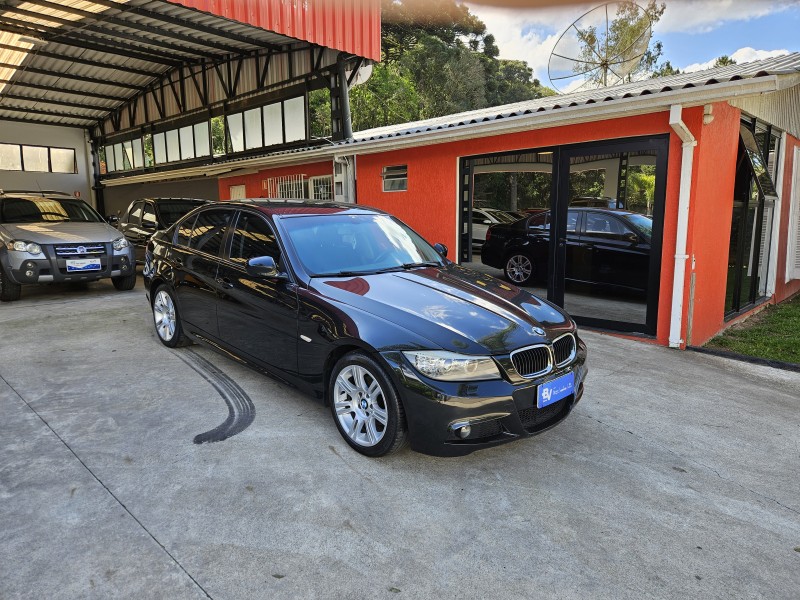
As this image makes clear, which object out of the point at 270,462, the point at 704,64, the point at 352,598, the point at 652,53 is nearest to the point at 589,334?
the point at 270,462

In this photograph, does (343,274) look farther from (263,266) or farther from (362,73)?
(362,73)

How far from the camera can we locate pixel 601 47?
9.82 metres

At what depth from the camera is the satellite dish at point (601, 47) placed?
955 cm

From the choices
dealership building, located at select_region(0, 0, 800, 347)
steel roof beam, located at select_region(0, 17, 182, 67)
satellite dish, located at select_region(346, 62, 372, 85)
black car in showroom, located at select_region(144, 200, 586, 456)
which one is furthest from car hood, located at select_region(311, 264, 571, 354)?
steel roof beam, located at select_region(0, 17, 182, 67)

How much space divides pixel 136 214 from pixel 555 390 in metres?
9.92

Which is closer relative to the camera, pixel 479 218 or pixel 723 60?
pixel 479 218

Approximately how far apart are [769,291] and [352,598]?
29.8 ft

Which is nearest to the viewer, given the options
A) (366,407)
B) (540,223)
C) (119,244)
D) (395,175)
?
(366,407)

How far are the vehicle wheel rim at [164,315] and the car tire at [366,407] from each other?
8.64ft

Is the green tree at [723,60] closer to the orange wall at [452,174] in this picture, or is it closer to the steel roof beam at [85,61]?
the orange wall at [452,174]

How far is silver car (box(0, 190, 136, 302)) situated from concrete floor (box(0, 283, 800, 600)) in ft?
11.9

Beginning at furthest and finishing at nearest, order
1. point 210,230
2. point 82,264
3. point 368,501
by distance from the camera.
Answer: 1. point 82,264
2. point 210,230
3. point 368,501

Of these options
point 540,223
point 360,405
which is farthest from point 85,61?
point 360,405

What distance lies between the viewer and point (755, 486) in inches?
118
